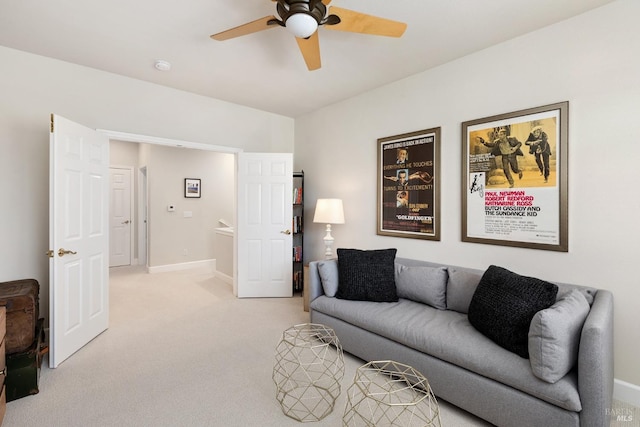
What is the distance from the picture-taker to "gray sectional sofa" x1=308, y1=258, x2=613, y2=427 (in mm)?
1467

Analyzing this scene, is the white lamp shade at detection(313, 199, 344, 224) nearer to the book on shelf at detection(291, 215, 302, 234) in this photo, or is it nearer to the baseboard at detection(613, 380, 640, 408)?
the book on shelf at detection(291, 215, 302, 234)

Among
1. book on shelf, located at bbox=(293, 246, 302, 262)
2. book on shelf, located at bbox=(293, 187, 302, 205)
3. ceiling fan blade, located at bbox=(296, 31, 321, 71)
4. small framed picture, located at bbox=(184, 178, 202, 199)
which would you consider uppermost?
ceiling fan blade, located at bbox=(296, 31, 321, 71)

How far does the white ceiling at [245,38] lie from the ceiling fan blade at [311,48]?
0.89 feet

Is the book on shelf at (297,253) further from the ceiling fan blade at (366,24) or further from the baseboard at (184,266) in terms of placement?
the ceiling fan blade at (366,24)

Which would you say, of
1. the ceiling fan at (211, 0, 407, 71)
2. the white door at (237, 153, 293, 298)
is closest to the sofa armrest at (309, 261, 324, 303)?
Result: the white door at (237, 153, 293, 298)

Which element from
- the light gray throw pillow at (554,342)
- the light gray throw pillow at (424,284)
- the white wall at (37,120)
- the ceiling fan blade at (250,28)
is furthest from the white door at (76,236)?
the light gray throw pillow at (554,342)

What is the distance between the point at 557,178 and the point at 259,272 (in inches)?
133

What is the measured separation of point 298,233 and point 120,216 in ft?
13.3

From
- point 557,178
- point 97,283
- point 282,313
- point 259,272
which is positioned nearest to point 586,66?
point 557,178

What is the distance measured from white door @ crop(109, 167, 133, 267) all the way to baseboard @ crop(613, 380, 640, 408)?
718 cm

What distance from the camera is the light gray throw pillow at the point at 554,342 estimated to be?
1.52 metres

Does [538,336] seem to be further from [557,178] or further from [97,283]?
[97,283]

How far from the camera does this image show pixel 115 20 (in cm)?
229

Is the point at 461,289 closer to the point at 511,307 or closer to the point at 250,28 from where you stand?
the point at 511,307
